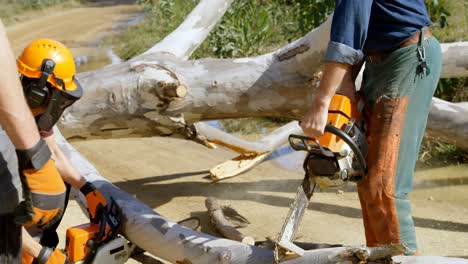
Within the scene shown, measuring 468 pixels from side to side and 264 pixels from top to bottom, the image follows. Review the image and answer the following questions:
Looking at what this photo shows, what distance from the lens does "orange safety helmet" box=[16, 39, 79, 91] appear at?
11.8ft

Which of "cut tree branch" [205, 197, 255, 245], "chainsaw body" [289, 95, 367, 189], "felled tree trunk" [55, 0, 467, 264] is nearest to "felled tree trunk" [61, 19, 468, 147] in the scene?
"felled tree trunk" [55, 0, 467, 264]

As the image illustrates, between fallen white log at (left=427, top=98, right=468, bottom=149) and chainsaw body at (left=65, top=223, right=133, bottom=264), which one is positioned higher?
fallen white log at (left=427, top=98, right=468, bottom=149)

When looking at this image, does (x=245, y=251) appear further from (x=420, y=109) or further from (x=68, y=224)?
(x=68, y=224)

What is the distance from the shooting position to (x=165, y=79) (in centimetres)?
480

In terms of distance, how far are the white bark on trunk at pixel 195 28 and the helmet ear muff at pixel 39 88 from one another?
72.2 inches

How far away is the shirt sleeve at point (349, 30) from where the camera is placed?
2.84m

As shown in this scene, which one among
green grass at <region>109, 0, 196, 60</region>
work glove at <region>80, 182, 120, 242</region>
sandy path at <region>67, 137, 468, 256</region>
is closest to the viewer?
work glove at <region>80, 182, 120, 242</region>

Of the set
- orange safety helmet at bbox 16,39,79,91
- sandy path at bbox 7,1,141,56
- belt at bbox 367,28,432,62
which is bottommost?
sandy path at bbox 7,1,141,56

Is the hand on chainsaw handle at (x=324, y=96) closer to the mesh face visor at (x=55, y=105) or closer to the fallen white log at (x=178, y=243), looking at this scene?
the fallen white log at (x=178, y=243)

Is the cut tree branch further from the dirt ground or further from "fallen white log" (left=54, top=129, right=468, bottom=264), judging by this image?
"fallen white log" (left=54, top=129, right=468, bottom=264)

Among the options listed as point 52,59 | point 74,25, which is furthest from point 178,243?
point 74,25

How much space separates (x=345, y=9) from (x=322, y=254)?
1.11 m

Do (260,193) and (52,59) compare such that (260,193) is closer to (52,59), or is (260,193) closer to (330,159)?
(52,59)

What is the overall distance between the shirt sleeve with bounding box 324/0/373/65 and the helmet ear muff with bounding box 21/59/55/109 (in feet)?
5.23
